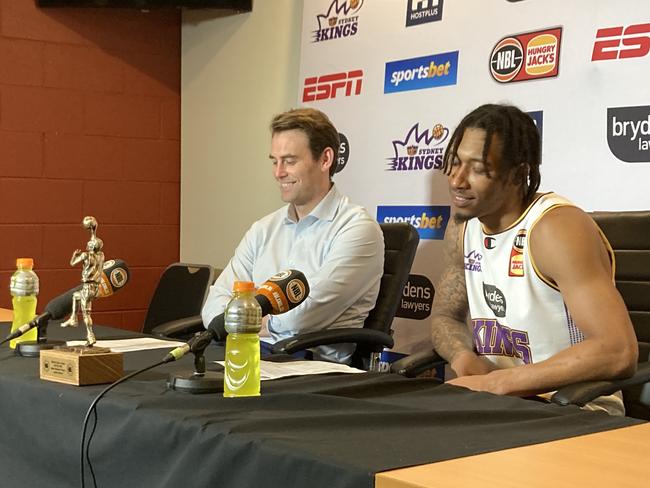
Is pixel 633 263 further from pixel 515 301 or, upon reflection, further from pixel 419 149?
pixel 419 149

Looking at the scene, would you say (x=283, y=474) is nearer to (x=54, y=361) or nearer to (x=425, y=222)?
(x=54, y=361)

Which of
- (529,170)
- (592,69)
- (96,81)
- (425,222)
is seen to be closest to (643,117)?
(592,69)

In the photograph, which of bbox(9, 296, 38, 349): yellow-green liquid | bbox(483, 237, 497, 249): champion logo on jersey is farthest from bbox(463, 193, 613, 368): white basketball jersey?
bbox(9, 296, 38, 349): yellow-green liquid

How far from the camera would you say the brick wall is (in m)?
4.22

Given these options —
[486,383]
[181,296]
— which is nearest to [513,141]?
[486,383]

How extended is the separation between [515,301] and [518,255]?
10cm

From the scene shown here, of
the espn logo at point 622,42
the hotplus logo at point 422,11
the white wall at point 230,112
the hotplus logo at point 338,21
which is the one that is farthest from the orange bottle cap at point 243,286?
the white wall at point 230,112

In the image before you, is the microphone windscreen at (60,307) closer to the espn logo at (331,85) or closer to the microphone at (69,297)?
the microphone at (69,297)

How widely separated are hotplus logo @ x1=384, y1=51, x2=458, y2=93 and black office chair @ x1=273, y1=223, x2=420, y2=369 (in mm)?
681

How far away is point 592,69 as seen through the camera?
282 centimetres

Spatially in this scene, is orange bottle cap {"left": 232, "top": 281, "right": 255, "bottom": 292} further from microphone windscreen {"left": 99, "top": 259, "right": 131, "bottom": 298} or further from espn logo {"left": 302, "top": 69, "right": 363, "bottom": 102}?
espn logo {"left": 302, "top": 69, "right": 363, "bottom": 102}

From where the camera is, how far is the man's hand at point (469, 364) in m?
2.14

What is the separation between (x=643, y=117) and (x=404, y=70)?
1.04 metres

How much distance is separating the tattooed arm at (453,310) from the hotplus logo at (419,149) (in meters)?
0.91
